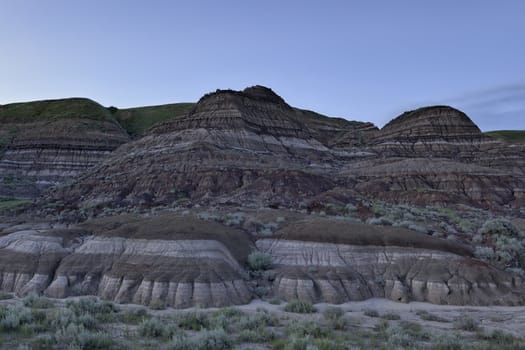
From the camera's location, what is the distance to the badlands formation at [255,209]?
20.3 m

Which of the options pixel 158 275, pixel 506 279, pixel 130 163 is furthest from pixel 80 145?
pixel 506 279

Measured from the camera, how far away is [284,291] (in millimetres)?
20188

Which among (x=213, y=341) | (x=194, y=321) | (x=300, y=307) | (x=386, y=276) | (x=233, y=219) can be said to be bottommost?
(x=300, y=307)

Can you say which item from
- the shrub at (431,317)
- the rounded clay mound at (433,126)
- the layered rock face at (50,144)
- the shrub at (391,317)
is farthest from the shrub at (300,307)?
the rounded clay mound at (433,126)

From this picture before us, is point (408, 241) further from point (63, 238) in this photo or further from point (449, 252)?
point (63, 238)

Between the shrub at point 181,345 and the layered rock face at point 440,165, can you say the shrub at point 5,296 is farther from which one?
the layered rock face at point 440,165

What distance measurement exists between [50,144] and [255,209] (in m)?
58.1

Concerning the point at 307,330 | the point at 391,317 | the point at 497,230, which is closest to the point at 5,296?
the point at 307,330

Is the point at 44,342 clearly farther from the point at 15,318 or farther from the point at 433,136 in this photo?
the point at 433,136

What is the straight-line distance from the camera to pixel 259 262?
887 inches

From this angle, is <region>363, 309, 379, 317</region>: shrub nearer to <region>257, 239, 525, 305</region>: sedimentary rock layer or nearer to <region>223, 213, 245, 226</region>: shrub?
<region>257, 239, 525, 305</region>: sedimentary rock layer

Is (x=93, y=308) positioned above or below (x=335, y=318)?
above

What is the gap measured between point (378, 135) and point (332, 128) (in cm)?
2774

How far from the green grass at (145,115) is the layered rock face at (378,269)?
289 ft
